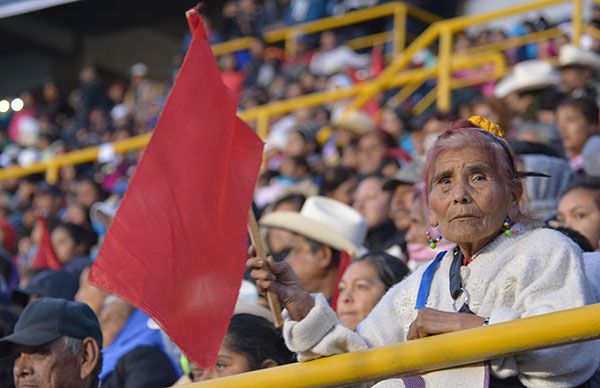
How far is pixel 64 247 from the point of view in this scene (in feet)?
27.5

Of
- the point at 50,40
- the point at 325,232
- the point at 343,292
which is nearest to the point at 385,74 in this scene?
the point at 325,232

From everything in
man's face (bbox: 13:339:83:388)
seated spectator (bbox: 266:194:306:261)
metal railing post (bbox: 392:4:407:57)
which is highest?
man's face (bbox: 13:339:83:388)

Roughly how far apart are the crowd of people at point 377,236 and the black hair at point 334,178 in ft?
0.04

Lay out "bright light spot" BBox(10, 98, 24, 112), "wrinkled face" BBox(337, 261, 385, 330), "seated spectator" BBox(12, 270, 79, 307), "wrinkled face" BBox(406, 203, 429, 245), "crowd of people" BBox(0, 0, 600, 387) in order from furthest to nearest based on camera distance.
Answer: "bright light spot" BBox(10, 98, 24, 112) → "seated spectator" BBox(12, 270, 79, 307) → "wrinkled face" BBox(406, 203, 429, 245) → "wrinkled face" BBox(337, 261, 385, 330) → "crowd of people" BBox(0, 0, 600, 387)

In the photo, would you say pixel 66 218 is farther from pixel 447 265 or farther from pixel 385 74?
pixel 447 265

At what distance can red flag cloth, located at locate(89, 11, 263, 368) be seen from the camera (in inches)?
133

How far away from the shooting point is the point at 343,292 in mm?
4859

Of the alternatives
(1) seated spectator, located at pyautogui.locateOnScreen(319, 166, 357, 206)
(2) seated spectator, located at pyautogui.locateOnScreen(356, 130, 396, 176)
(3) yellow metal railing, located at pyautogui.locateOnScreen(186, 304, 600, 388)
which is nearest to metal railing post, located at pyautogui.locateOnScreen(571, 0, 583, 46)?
(2) seated spectator, located at pyautogui.locateOnScreen(356, 130, 396, 176)

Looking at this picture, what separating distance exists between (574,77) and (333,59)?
4.97 m

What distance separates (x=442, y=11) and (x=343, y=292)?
1001 cm

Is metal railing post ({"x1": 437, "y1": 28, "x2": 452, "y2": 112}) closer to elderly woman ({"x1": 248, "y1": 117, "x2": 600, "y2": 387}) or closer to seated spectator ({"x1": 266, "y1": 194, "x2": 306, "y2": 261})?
seated spectator ({"x1": 266, "y1": 194, "x2": 306, "y2": 261})

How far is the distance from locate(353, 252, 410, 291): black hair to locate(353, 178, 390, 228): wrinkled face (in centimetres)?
179

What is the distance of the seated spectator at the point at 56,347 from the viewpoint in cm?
431

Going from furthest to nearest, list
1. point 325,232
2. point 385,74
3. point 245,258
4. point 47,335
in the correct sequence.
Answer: point 385,74
point 325,232
point 47,335
point 245,258
